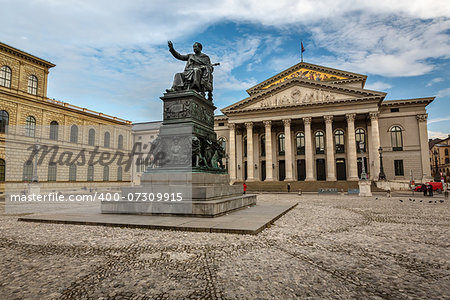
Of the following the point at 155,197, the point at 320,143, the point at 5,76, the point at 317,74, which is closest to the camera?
the point at 155,197

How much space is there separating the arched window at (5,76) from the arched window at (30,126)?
4666mm

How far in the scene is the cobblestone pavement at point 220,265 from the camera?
3221 millimetres

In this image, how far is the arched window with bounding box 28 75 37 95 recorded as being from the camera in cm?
3812

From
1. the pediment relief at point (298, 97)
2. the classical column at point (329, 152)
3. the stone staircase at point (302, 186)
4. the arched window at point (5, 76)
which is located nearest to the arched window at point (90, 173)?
the arched window at point (5, 76)

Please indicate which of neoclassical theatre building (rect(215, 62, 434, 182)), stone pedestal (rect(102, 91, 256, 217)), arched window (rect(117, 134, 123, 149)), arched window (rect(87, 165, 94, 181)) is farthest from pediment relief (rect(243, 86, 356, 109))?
stone pedestal (rect(102, 91, 256, 217))

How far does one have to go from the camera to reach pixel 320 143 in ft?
153

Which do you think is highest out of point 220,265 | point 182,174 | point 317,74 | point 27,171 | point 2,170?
point 317,74

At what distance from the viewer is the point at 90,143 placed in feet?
151

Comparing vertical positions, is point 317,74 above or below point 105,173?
above

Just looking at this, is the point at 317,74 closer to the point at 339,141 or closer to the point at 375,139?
the point at 339,141

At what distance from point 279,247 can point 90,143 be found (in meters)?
47.0

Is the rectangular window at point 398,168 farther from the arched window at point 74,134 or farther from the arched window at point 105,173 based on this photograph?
the arched window at point 74,134

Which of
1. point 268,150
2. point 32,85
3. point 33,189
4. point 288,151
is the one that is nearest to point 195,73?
point 33,189

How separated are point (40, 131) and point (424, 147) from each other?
54.8 metres
